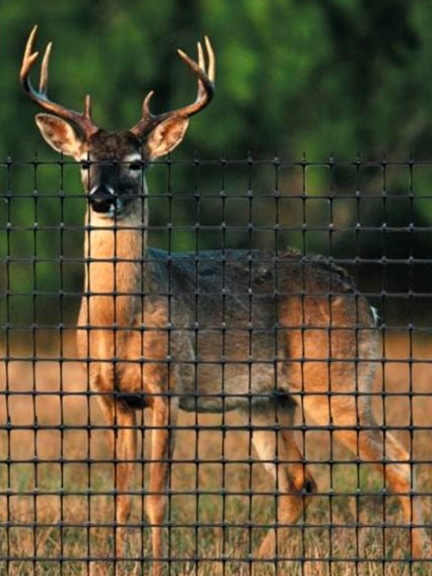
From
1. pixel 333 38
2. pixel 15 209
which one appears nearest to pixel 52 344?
pixel 15 209

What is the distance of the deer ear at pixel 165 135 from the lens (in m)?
10.6

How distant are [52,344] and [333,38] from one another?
229 inches

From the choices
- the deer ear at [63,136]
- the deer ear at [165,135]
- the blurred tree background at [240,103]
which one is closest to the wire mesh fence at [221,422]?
the deer ear at [63,136]

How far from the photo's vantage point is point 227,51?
21.2 metres

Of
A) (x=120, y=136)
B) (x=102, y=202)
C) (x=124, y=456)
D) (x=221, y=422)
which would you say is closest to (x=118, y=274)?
(x=120, y=136)

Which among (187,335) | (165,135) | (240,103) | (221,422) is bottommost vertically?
(240,103)

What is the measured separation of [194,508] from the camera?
10.5m

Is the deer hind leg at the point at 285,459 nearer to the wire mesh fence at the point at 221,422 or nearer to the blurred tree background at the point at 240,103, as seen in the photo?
the wire mesh fence at the point at 221,422

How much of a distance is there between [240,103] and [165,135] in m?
11.1

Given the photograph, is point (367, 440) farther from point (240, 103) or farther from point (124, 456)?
point (240, 103)

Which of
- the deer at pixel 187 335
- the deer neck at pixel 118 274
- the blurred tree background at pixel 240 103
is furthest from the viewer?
the blurred tree background at pixel 240 103

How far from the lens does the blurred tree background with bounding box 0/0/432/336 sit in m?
21.3

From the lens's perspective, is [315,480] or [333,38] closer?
[315,480]

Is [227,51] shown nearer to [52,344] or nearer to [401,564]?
[52,344]
